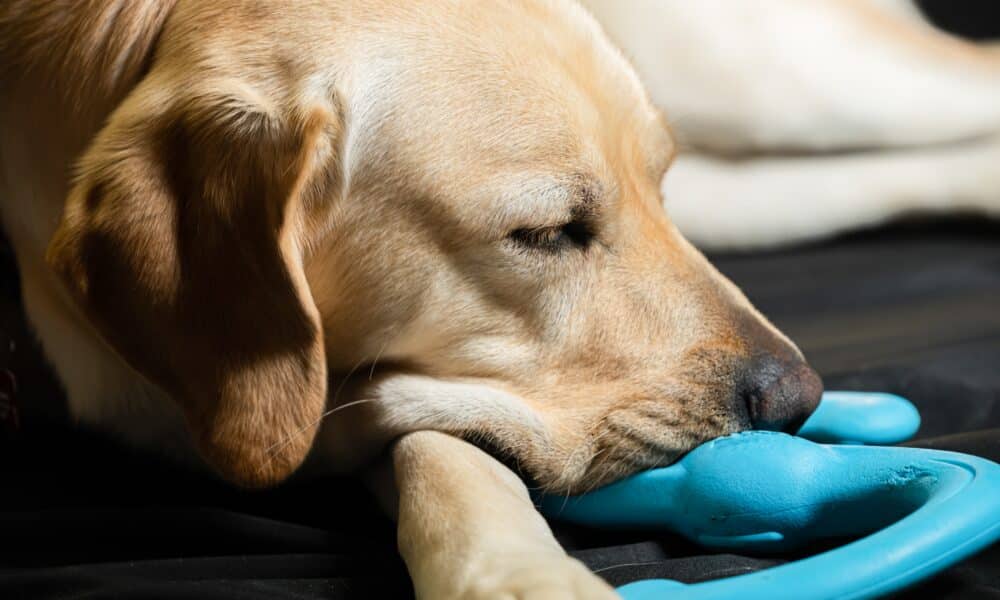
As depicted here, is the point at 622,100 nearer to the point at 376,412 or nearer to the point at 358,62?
the point at 358,62

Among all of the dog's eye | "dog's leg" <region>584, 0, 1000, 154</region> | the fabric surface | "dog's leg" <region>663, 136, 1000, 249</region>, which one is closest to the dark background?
the fabric surface

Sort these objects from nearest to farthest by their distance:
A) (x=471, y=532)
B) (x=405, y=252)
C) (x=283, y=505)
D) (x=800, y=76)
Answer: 1. (x=471, y=532)
2. (x=405, y=252)
3. (x=283, y=505)
4. (x=800, y=76)

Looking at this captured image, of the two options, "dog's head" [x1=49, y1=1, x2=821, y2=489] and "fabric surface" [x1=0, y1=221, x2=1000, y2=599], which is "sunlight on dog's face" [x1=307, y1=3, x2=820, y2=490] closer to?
"dog's head" [x1=49, y1=1, x2=821, y2=489]

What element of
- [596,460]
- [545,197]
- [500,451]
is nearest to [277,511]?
[500,451]

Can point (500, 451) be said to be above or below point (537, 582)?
below

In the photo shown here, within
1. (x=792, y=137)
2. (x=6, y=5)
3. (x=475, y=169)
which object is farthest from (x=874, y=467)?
(x=792, y=137)

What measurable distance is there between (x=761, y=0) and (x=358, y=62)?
5.37ft

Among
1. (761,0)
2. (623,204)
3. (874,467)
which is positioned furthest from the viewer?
(761,0)

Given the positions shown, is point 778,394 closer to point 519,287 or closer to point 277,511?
point 519,287

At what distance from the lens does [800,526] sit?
51.1 inches

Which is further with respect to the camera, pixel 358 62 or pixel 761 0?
pixel 761 0

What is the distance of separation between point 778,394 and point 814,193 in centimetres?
146

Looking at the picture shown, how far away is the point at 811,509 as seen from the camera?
1289 mm

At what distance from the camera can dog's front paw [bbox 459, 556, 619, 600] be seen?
1063mm
